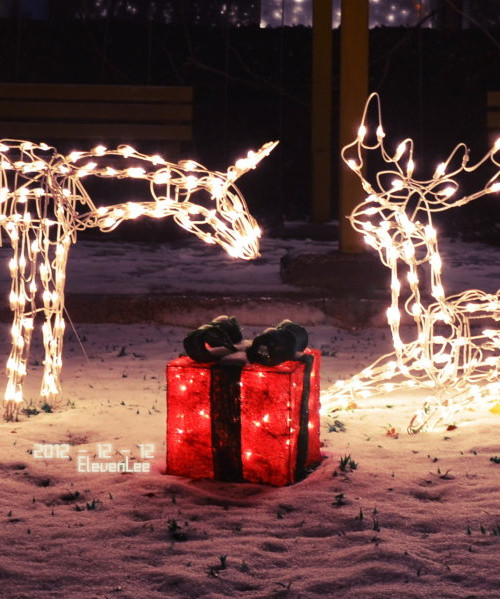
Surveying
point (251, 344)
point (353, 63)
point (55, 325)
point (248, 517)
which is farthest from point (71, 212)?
point (353, 63)

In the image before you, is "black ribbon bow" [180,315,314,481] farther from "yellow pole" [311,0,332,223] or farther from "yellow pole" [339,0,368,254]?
"yellow pole" [311,0,332,223]

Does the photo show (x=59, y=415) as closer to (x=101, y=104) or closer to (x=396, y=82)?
(x=101, y=104)

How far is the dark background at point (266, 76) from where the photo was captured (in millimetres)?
13008

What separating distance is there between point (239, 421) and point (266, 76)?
1000cm

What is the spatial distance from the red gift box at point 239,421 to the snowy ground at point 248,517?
8 cm

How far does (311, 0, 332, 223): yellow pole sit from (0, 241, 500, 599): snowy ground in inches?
286

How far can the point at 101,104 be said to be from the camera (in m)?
12.6

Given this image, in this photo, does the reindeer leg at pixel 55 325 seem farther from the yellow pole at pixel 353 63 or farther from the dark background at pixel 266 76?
the dark background at pixel 266 76

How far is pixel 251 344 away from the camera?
13.6ft

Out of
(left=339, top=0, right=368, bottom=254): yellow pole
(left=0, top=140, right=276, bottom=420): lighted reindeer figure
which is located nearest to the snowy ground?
(left=0, top=140, right=276, bottom=420): lighted reindeer figure

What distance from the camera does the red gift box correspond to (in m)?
3.95

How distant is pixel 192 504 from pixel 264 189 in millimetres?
9820

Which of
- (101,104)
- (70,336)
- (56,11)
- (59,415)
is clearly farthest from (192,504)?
(56,11)

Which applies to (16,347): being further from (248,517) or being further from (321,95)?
(321,95)
